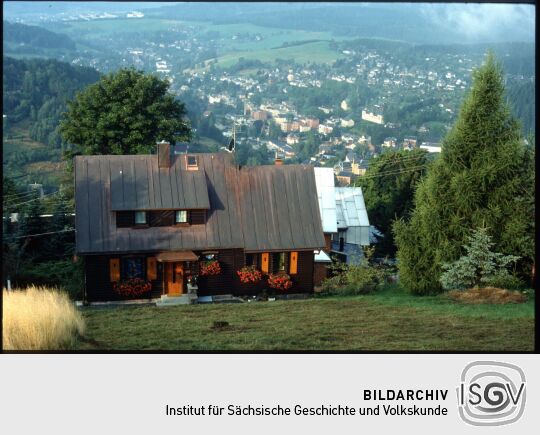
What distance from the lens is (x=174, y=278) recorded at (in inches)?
655

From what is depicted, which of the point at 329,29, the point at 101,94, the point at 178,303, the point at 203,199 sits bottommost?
the point at 178,303

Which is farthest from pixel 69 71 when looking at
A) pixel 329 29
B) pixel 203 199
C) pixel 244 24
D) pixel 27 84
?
pixel 203 199

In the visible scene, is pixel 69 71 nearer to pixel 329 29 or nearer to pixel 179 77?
pixel 179 77

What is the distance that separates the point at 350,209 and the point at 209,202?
10.6 m

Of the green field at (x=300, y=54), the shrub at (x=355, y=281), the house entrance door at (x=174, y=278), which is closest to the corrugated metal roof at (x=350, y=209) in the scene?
the shrub at (x=355, y=281)

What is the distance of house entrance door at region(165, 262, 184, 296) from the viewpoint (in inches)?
651

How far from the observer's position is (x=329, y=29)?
Answer: 55.9 metres

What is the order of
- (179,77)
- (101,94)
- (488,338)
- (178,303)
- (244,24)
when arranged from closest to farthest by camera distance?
(488,338), (178,303), (101,94), (179,77), (244,24)

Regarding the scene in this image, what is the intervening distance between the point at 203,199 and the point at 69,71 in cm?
2758

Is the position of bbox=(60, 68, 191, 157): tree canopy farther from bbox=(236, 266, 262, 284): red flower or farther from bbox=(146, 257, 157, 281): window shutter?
bbox=(236, 266, 262, 284): red flower

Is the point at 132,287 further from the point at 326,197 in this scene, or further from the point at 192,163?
the point at 326,197

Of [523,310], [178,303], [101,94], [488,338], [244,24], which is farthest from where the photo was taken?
[244,24]

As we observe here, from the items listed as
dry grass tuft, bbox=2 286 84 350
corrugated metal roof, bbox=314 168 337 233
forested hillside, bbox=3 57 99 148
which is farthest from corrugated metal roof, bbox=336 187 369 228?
dry grass tuft, bbox=2 286 84 350

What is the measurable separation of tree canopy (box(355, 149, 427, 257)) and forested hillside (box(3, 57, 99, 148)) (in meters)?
14.6
